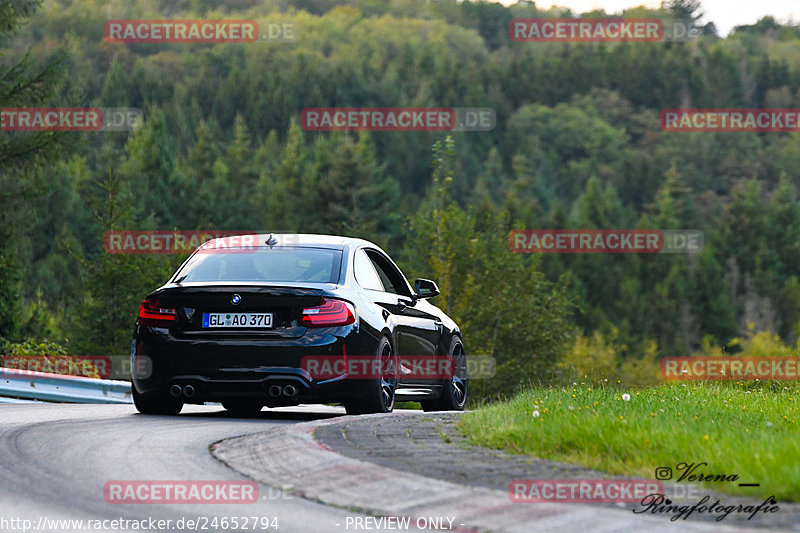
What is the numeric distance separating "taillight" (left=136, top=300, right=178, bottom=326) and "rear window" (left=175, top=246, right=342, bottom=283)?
0.37m

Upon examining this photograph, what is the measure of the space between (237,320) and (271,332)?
12.8 inches

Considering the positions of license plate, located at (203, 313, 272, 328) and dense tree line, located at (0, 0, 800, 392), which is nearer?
license plate, located at (203, 313, 272, 328)

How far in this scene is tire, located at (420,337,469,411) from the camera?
13297 mm

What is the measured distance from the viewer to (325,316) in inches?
430

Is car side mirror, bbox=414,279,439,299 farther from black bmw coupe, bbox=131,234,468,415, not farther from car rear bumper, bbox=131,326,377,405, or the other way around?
car rear bumper, bbox=131,326,377,405

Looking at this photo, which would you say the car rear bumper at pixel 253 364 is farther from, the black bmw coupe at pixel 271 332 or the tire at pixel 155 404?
the tire at pixel 155 404

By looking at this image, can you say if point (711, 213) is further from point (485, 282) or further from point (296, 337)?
point (296, 337)

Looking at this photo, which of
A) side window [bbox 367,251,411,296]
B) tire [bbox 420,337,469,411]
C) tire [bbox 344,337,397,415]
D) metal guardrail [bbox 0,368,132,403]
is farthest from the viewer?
metal guardrail [bbox 0,368,132,403]

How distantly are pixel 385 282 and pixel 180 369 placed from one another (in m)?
2.46

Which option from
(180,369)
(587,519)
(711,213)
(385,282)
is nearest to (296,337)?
(180,369)

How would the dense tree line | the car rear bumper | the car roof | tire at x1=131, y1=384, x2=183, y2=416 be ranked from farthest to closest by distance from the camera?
the dense tree line → the car roof → tire at x1=131, y1=384, x2=183, y2=416 → the car rear bumper

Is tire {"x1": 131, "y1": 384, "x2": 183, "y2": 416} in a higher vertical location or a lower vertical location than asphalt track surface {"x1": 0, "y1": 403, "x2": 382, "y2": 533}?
lower

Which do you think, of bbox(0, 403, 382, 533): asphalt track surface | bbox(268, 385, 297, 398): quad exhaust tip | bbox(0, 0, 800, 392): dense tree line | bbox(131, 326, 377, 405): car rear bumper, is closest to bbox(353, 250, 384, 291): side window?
bbox(131, 326, 377, 405): car rear bumper

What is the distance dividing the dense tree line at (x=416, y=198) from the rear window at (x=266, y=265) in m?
25.3
